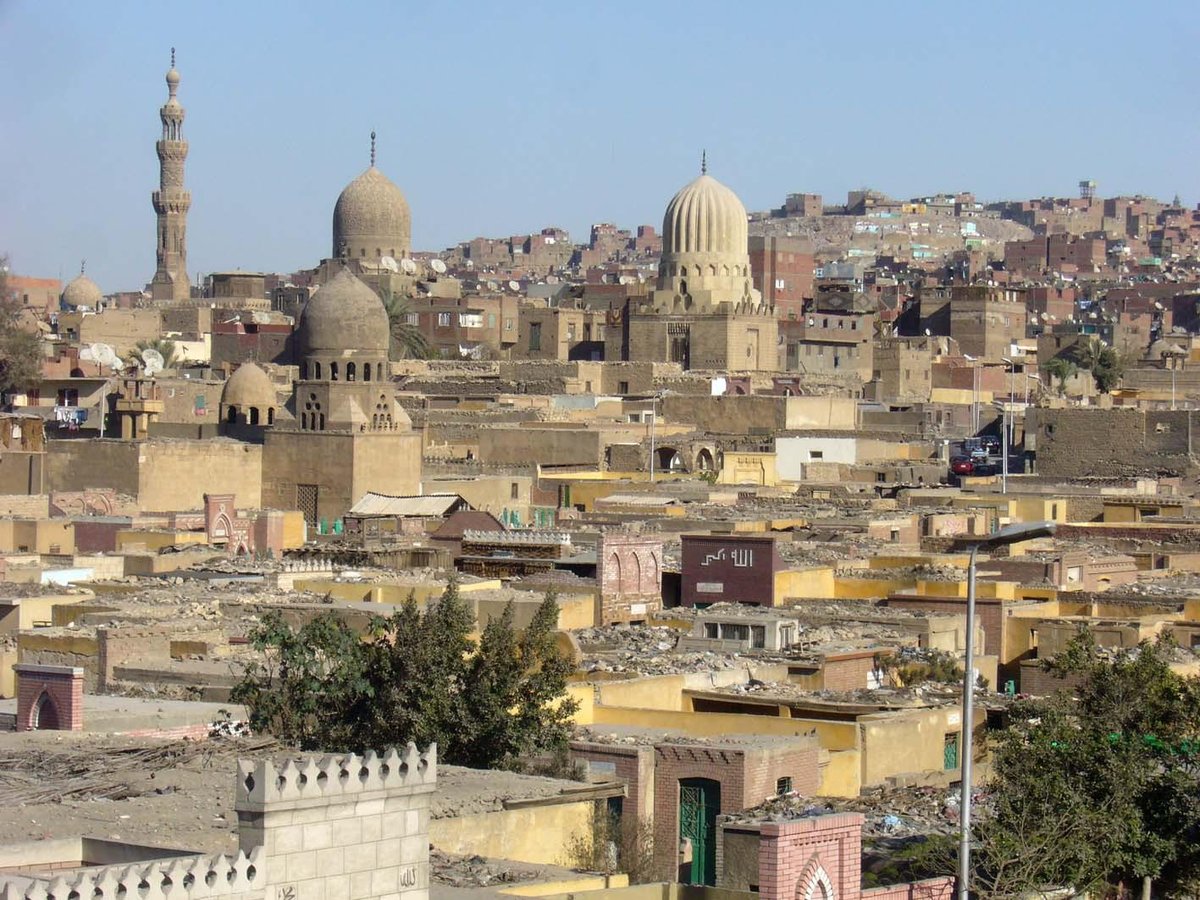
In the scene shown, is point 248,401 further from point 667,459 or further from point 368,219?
point 368,219

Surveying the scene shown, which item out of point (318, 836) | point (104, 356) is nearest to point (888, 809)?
point (318, 836)

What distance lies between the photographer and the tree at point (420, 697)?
13742mm

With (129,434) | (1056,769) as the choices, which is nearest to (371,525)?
(129,434)

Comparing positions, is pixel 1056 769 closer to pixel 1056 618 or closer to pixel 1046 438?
pixel 1056 618

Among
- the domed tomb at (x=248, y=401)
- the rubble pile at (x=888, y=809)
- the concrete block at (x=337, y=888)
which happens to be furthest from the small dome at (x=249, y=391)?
the concrete block at (x=337, y=888)

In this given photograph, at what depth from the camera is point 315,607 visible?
19.5 metres

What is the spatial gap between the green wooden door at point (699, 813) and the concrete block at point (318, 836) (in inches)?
188

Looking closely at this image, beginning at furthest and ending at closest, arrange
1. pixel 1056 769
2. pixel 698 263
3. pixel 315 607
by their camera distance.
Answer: pixel 698 263, pixel 315 607, pixel 1056 769

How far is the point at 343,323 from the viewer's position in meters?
39.2

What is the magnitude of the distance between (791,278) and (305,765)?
236ft

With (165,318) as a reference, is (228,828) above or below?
below

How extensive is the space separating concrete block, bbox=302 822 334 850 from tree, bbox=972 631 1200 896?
339 cm

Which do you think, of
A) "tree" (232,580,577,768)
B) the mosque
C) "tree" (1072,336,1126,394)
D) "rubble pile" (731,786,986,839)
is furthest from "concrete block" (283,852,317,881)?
"tree" (1072,336,1126,394)

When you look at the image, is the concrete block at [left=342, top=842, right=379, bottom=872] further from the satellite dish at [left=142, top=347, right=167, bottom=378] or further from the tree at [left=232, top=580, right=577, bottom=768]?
the satellite dish at [left=142, top=347, right=167, bottom=378]
